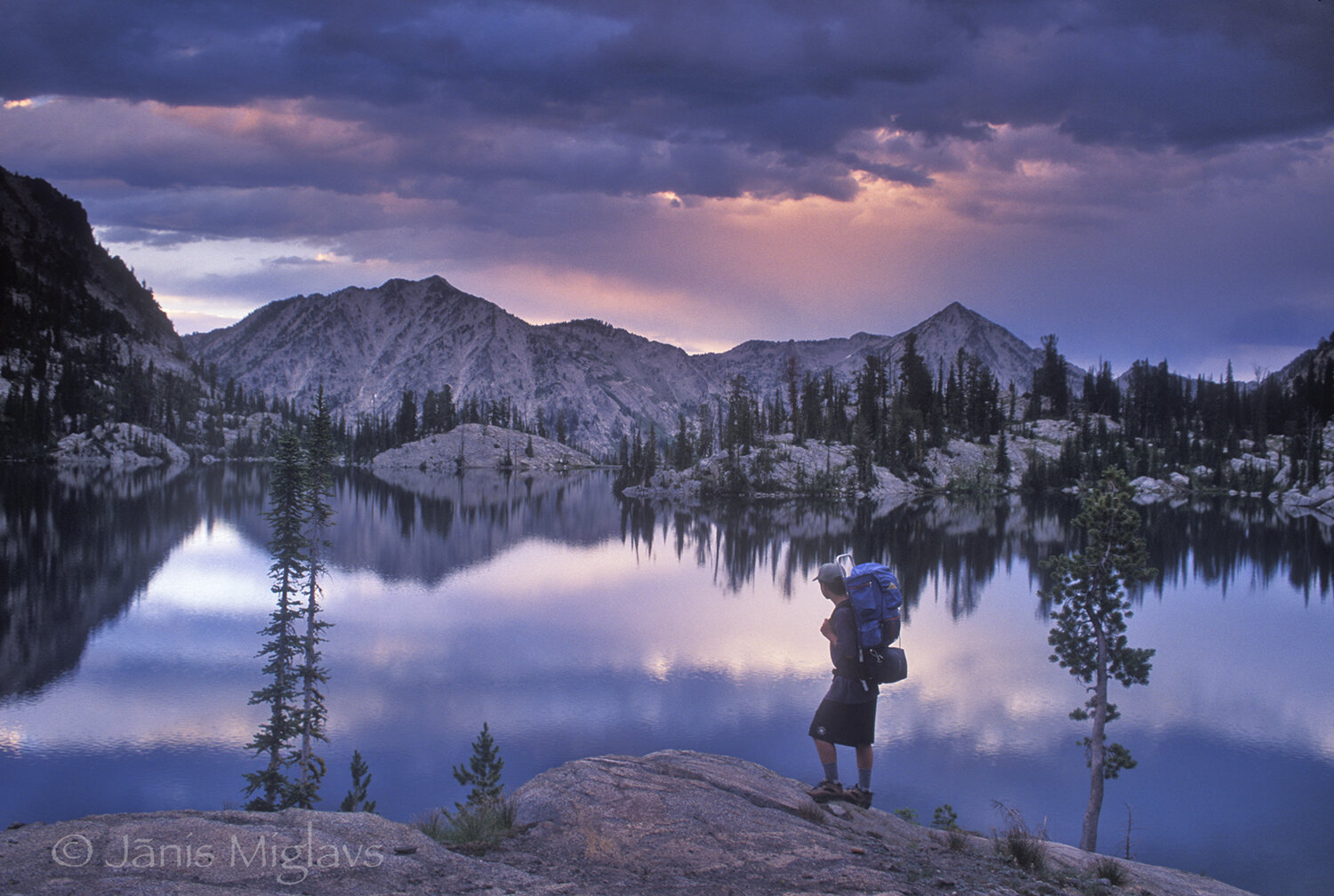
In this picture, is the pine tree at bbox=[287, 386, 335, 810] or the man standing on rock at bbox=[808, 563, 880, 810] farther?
the pine tree at bbox=[287, 386, 335, 810]

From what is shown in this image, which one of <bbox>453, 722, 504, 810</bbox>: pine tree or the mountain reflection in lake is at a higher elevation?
<bbox>453, 722, 504, 810</bbox>: pine tree

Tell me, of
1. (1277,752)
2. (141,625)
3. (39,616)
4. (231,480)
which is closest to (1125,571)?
(1277,752)

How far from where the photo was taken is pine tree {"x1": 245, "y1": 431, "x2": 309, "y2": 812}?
924 inches

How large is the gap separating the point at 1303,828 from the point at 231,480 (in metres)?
169

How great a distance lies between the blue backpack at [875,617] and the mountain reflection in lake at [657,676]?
12583mm

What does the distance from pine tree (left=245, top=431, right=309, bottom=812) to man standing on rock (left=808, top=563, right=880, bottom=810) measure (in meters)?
Answer: 18.2

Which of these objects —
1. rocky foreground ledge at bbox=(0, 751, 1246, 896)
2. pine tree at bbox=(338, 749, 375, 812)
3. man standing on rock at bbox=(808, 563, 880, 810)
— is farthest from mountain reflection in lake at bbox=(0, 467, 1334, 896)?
rocky foreground ledge at bbox=(0, 751, 1246, 896)

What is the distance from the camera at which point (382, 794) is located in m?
24.3

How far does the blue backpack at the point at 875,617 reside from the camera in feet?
36.7

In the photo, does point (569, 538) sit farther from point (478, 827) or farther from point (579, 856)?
point (579, 856)

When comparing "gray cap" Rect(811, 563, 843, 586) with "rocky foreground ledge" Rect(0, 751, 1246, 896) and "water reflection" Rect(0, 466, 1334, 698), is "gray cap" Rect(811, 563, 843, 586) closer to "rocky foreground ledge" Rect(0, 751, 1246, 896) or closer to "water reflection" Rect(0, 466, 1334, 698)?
"rocky foreground ledge" Rect(0, 751, 1246, 896)

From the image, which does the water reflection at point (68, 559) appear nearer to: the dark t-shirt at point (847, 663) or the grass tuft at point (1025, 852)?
the dark t-shirt at point (847, 663)
